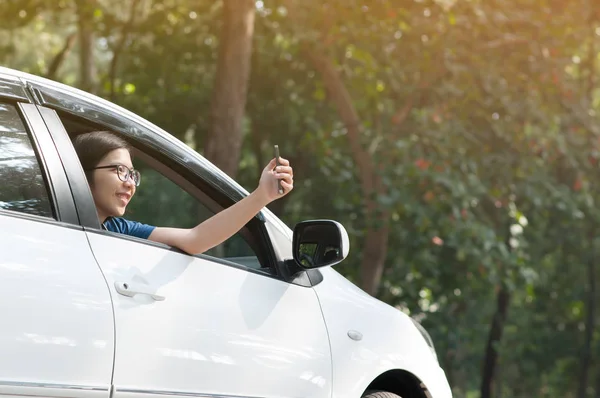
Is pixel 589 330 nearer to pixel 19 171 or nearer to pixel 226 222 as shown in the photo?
pixel 226 222

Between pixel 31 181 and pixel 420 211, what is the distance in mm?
8070

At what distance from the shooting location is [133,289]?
2695 mm

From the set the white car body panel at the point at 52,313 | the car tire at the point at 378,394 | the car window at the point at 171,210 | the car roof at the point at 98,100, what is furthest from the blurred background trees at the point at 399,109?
the white car body panel at the point at 52,313

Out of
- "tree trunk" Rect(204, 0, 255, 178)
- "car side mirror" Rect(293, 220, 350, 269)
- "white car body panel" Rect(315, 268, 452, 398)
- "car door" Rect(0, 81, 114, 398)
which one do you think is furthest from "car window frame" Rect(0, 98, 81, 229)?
"tree trunk" Rect(204, 0, 255, 178)

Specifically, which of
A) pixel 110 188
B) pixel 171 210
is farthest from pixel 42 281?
pixel 171 210

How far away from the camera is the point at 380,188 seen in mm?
11414

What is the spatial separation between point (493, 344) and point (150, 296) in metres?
18.1

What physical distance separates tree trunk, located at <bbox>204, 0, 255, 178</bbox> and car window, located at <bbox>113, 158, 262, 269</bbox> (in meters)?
3.43

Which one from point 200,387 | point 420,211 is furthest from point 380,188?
point 200,387

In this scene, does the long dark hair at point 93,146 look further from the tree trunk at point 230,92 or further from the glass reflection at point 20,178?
the tree trunk at point 230,92

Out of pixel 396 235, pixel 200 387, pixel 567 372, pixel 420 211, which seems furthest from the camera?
pixel 567 372

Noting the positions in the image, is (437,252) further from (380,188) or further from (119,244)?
(119,244)

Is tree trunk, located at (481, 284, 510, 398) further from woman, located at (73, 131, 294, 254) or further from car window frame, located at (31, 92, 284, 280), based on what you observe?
woman, located at (73, 131, 294, 254)

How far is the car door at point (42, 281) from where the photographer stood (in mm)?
A: 2338
